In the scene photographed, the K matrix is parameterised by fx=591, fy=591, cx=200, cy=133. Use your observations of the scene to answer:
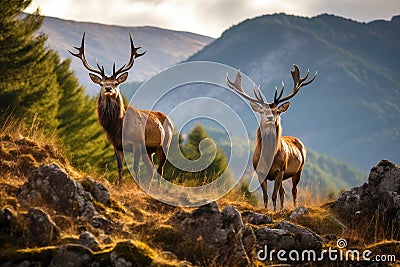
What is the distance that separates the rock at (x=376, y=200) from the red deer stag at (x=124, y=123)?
Result: 13.7 ft

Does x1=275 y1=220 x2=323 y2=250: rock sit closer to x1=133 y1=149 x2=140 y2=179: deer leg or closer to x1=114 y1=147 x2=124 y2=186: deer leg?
x1=114 y1=147 x2=124 y2=186: deer leg

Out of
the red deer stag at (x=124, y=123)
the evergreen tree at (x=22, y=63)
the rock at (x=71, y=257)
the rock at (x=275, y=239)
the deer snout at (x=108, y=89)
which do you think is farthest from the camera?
the evergreen tree at (x=22, y=63)

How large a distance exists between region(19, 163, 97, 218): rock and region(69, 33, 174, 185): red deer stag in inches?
151

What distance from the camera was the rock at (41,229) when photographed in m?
6.91

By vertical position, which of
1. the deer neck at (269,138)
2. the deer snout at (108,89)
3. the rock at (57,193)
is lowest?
the rock at (57,193)

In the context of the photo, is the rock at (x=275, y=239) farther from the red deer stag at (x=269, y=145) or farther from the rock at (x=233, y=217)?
the red deer stag at (x=269, y=145)

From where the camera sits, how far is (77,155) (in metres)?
40.5

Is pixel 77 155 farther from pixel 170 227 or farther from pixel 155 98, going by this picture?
pixel 170 227

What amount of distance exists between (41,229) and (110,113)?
5952mm

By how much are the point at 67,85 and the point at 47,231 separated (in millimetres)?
37689

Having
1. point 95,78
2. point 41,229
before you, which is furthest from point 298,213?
point 41,229

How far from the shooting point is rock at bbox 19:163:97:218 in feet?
26.0

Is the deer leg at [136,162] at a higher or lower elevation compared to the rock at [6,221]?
higher

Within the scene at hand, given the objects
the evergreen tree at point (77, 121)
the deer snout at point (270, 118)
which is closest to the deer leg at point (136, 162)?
the deer snout at point (270, 118)
